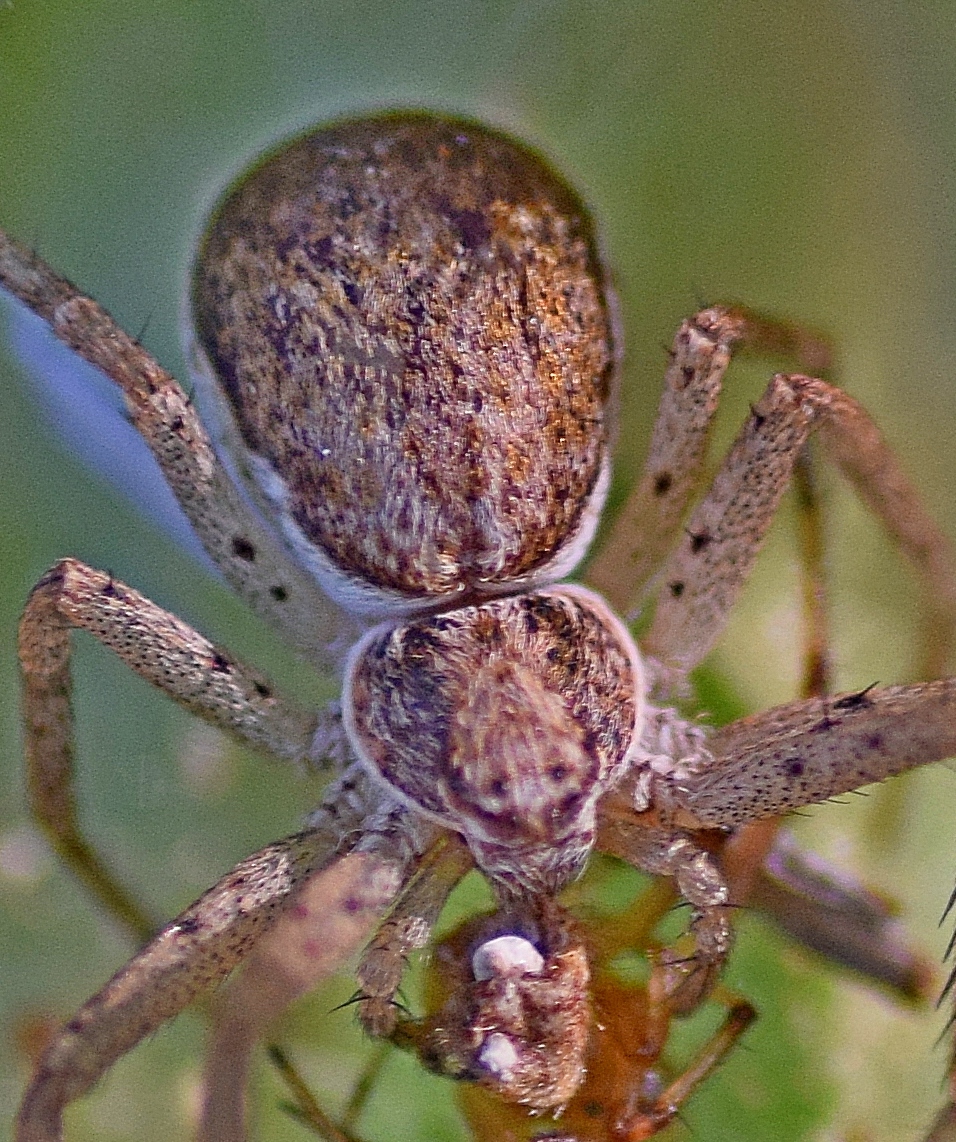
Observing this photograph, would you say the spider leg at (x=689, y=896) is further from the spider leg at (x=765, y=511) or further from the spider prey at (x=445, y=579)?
the spider leg at (x=765, y=511)

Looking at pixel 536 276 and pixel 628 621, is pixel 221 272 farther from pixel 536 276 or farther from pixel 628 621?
pixel 628 621

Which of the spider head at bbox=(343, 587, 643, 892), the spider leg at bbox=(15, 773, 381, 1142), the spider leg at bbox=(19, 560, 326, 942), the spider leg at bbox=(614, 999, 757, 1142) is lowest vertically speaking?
the spider leg at bbox=(15, 773, 381, 1142)

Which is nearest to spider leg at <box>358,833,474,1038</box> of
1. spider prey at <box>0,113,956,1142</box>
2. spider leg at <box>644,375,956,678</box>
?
spider prey at <box>0,113,956,1142</box>

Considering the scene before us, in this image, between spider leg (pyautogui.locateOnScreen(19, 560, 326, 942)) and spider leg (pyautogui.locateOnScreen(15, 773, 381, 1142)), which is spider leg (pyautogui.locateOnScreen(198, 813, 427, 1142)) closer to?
spider leg (pyautogui.locateOnScreen(15, 773, 381, 1142))

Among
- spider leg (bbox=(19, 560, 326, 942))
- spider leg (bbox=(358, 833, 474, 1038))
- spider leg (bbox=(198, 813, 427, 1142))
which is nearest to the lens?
spider leg (bbox=(198, 813, 427, 1142))

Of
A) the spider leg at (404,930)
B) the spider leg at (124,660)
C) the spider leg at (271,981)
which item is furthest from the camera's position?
the spider leg at (124,660)

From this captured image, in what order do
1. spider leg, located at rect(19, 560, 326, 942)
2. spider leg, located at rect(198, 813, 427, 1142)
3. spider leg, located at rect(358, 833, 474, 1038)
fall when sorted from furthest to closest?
1. spider leg, located at rect(19, 560, 326, 942)
2. spider leg, located at rect(358, 833, 474, 1038)
3. spider leg, located at rect(198, 813, 427, 1142)

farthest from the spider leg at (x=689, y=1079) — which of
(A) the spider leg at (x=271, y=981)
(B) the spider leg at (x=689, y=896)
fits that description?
(A) the spider leg at (x=271, y=981)
